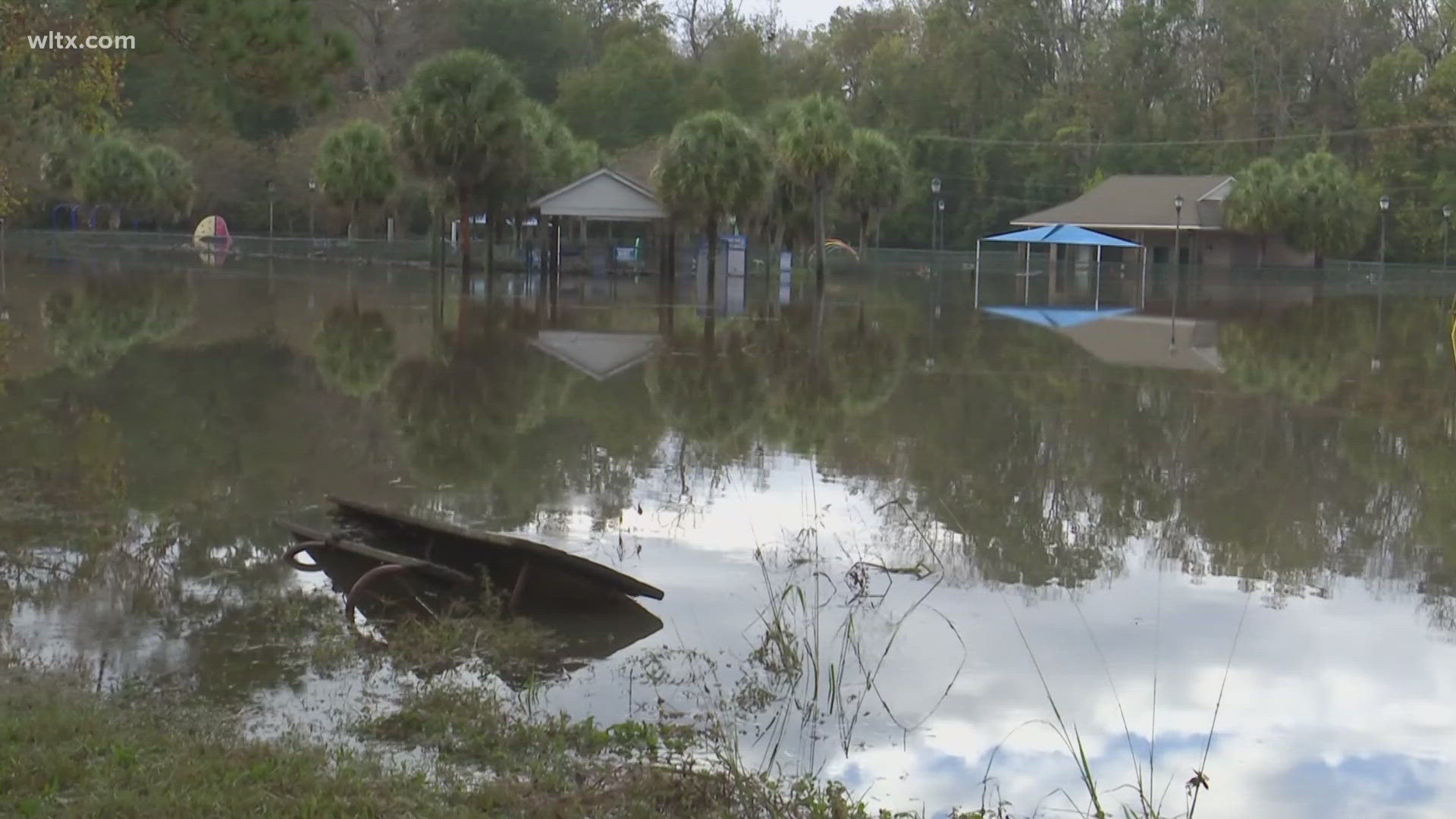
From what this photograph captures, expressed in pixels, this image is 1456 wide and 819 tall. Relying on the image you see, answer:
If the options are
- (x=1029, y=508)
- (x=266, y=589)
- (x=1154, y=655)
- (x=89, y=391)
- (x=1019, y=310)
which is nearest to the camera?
(x=1154, y=655)

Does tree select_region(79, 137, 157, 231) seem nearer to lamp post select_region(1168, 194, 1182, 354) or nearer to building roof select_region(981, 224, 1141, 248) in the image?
A: building roof select_region(981, 224, 1141, 248)

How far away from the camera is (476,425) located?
52.1 feet

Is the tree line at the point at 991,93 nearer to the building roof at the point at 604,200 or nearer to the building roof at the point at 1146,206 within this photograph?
the building roof at the point at 1146,206

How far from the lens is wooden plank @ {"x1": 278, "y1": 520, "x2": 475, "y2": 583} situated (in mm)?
8672

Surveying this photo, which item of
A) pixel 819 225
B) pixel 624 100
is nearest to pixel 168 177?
pixel 624 100

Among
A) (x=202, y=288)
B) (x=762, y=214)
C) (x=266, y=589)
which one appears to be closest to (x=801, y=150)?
(x=762, y=214)

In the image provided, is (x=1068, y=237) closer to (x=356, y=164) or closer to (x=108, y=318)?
(x=356, y=164)

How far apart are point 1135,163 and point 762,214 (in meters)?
30.7

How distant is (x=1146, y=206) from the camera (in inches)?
2504

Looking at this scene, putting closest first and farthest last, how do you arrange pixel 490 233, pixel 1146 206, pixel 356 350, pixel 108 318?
pixel 356 350, pixel 108 318, pixel 490 233, pixel 1146 206

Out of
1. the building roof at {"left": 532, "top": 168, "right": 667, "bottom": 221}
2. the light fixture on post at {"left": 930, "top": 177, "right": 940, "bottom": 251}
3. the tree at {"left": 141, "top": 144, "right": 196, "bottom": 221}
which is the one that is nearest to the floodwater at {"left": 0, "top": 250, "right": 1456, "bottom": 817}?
the building roof at {"left": 532, "top": 168, "right": 667, "bottom": 221}

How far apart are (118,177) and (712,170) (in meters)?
32.1

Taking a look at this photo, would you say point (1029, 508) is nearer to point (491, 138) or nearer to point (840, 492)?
point (840, 492)
